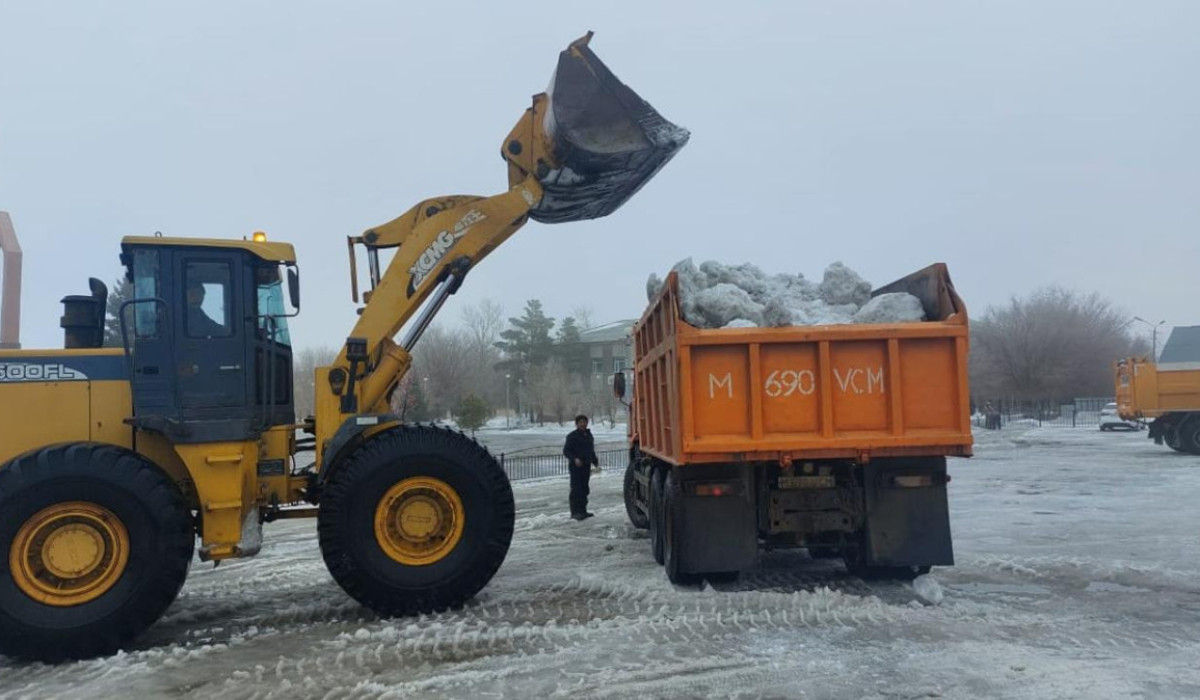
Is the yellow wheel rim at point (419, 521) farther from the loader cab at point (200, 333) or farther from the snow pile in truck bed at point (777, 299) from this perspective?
the snow pile in truck bed at point (777, 299)

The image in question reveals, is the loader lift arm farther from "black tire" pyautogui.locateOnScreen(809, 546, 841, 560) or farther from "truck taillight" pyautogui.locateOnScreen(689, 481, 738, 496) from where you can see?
"black tire" pyautogui.locateOnScreen(809, 546, 841, 560)

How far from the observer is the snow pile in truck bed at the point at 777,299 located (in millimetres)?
7711

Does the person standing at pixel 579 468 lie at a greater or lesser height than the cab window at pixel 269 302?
lesser

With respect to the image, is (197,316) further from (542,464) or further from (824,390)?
(542,464)

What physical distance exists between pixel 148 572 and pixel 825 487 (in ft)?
17.4

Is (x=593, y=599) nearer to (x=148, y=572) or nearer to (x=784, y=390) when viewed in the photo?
(x=784, y=390)

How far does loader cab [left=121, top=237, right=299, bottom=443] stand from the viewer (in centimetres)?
683

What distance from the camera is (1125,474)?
19609 millimetres

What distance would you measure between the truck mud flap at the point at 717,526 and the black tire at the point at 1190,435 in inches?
945

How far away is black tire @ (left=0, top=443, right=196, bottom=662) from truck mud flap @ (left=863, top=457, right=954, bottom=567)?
213 inches

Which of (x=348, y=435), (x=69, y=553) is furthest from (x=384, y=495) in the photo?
(x=69, y=553)

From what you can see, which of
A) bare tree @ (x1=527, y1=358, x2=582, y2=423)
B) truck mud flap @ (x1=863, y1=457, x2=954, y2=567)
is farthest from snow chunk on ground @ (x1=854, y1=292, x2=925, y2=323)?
bare tree @ (x1=527, y1=358, x2=582, y2=423)

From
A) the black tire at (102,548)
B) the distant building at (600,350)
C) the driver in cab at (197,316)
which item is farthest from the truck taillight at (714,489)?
the distant building at (600,350)

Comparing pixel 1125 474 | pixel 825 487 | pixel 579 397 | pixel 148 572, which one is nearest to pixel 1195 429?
pixel 1125 474
